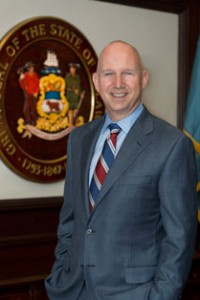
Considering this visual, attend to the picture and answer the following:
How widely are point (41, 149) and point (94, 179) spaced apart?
1.08 metres

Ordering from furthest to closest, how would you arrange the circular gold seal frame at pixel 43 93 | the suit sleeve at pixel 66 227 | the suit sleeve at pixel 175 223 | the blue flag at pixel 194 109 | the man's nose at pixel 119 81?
the blue flag at pixel 194 109
the circular gold seal frame at pixel 43 93
the suit sleeve at pixel 66 227
the man's nose at pixel 119 81
the suit sleeve at pixel 175 223

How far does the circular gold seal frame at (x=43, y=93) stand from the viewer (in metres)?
2.68

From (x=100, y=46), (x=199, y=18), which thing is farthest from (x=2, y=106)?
(x=199, y=18)

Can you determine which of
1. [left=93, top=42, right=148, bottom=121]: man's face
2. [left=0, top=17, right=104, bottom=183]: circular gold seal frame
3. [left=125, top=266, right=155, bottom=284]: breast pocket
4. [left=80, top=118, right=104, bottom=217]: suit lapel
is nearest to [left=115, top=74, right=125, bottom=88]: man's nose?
[left=93, top=42, right=148, bottom=121]: man's face

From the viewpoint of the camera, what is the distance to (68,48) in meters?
2.88

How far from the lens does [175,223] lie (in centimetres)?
161

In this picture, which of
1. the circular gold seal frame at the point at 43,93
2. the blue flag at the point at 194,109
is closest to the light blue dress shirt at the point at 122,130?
the circular gold seal frame at the point at 43,93

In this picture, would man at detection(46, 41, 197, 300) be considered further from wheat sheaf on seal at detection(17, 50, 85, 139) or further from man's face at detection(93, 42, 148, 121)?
wheat sheaf on seal at detection(17, 50, 85, 139)

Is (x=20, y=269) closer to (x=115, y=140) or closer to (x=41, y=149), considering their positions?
(x=41, y=149)

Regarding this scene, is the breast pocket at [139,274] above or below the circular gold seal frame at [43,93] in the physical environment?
below

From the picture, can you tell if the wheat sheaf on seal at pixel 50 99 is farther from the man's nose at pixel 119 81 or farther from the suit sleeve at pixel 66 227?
the man's nose at pixel 119 81

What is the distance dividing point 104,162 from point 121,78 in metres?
0.30

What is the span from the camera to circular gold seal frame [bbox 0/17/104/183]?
8.80ft

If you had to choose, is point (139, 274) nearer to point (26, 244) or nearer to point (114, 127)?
point (114, 127)
